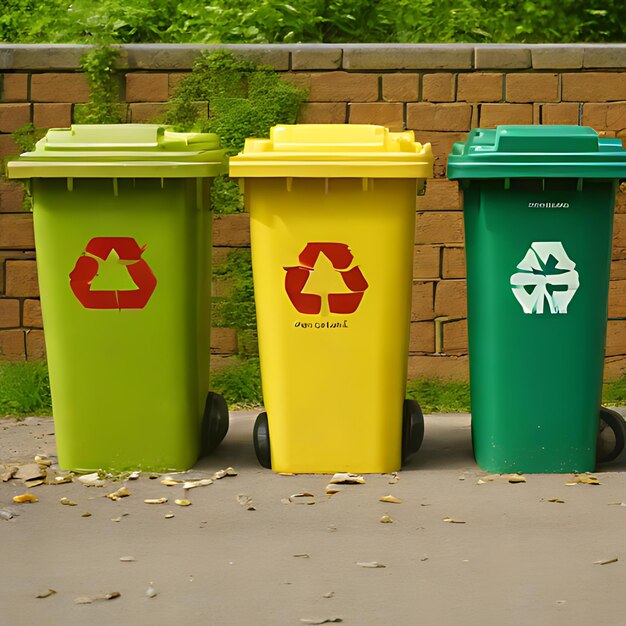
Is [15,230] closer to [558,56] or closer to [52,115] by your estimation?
[52,115]

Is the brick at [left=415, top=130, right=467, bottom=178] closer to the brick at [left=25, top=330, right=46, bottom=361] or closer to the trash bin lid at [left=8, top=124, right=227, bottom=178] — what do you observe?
the trash bin lid at [left=8, top=124, right=227, bottom=178]

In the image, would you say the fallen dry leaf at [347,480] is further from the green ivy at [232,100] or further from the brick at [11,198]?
the brick at [11,198]

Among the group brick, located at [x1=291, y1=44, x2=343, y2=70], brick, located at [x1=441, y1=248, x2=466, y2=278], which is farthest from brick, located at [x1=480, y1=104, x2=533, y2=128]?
brick, located at [x1=291, y1=44, x2=343, y2=70]

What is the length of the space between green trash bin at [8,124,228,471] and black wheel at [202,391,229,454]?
0.81 ft

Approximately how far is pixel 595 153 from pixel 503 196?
1.33 feet

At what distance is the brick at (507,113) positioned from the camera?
5965 mm

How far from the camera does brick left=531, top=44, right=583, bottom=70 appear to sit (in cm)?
593

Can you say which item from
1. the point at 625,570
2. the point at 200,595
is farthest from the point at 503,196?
the point at 200,595

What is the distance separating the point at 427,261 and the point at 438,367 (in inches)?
22.8

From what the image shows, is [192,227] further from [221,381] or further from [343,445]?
[221,381]

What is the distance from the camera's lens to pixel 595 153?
4.62m

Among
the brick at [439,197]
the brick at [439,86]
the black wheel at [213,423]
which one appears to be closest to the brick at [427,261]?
the brick at [439,197]

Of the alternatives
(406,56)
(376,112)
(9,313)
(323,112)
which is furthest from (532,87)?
(9,313)

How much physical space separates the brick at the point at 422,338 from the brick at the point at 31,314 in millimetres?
2007
